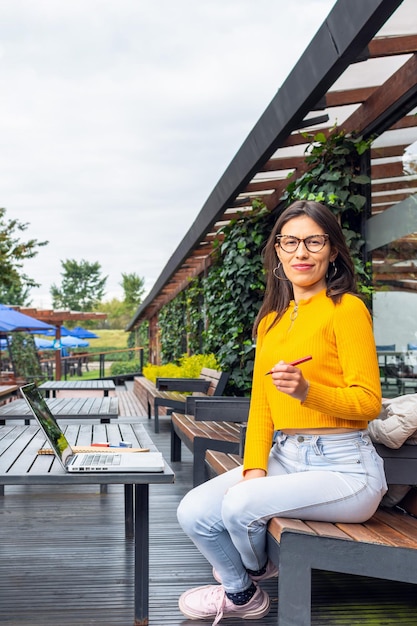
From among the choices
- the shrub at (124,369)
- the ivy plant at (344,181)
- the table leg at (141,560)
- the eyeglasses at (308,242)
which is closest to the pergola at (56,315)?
the shrub at (124,369)

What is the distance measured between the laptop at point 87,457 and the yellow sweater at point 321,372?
0.36 meters

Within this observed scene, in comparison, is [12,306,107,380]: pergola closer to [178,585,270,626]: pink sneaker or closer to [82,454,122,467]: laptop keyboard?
[82,454,122,467]: laptop keyboard

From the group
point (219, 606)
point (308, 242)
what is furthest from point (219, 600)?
point (308, 242)

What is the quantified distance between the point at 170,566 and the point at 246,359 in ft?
16.6

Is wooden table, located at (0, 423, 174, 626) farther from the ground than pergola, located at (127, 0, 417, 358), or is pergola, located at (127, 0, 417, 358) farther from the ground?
pergola, located at (127, 0, 417, 358)

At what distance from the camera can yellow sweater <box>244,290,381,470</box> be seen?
2.40 metres

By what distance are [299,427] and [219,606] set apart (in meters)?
0.71

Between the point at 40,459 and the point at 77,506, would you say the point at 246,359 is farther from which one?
the point at 40,459

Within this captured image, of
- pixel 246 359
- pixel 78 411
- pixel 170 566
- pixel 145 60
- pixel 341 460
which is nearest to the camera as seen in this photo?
pixel 341 460

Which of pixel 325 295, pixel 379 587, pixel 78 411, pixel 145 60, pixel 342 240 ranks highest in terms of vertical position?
pixel 145 60

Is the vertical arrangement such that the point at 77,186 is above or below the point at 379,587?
above

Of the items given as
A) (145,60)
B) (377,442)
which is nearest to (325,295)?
(377,442)

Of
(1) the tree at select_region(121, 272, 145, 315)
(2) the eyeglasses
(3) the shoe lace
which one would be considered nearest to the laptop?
(3) the shoe lace

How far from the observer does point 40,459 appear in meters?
3.02
